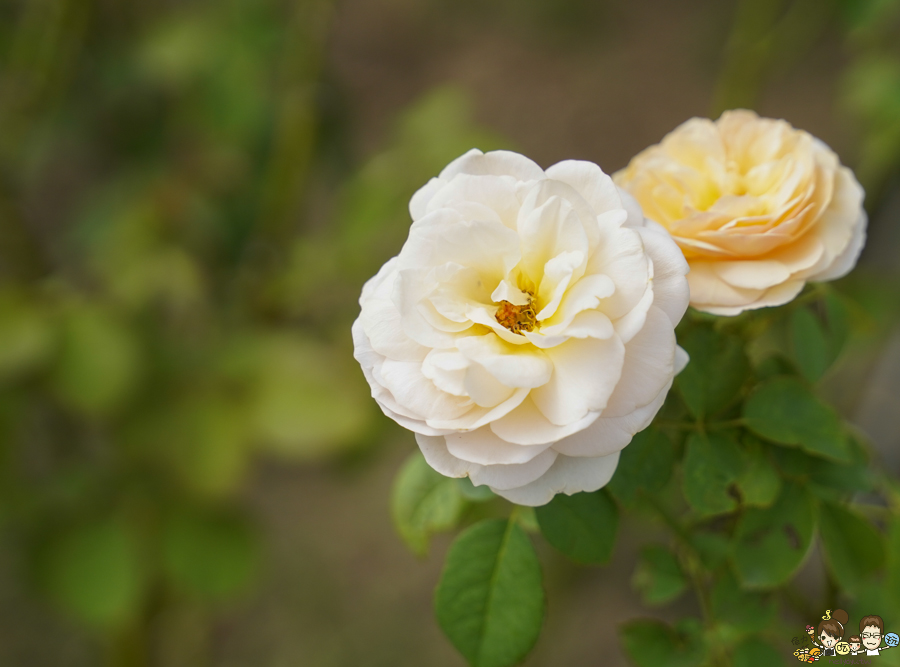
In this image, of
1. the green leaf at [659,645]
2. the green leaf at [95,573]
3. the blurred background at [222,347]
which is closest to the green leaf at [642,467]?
the green leaf at [659,645]

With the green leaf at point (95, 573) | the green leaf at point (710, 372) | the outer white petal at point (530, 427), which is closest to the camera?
the outer white petal at point (530, 427)

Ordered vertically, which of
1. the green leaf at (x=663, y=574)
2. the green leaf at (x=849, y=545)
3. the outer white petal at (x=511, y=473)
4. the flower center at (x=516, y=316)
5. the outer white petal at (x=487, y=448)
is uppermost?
the flower center at (x=516, y=316)

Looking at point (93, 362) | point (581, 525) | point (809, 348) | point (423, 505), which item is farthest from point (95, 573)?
point (809, 348)

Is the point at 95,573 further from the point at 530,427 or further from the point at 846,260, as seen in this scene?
the point at 846,260

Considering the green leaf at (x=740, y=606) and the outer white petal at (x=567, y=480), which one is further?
the green leaf at (x=740, y=606)

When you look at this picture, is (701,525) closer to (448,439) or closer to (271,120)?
(448,439)

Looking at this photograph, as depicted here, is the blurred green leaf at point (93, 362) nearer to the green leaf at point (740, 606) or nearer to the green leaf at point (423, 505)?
the green leaf at point (423, 505)
